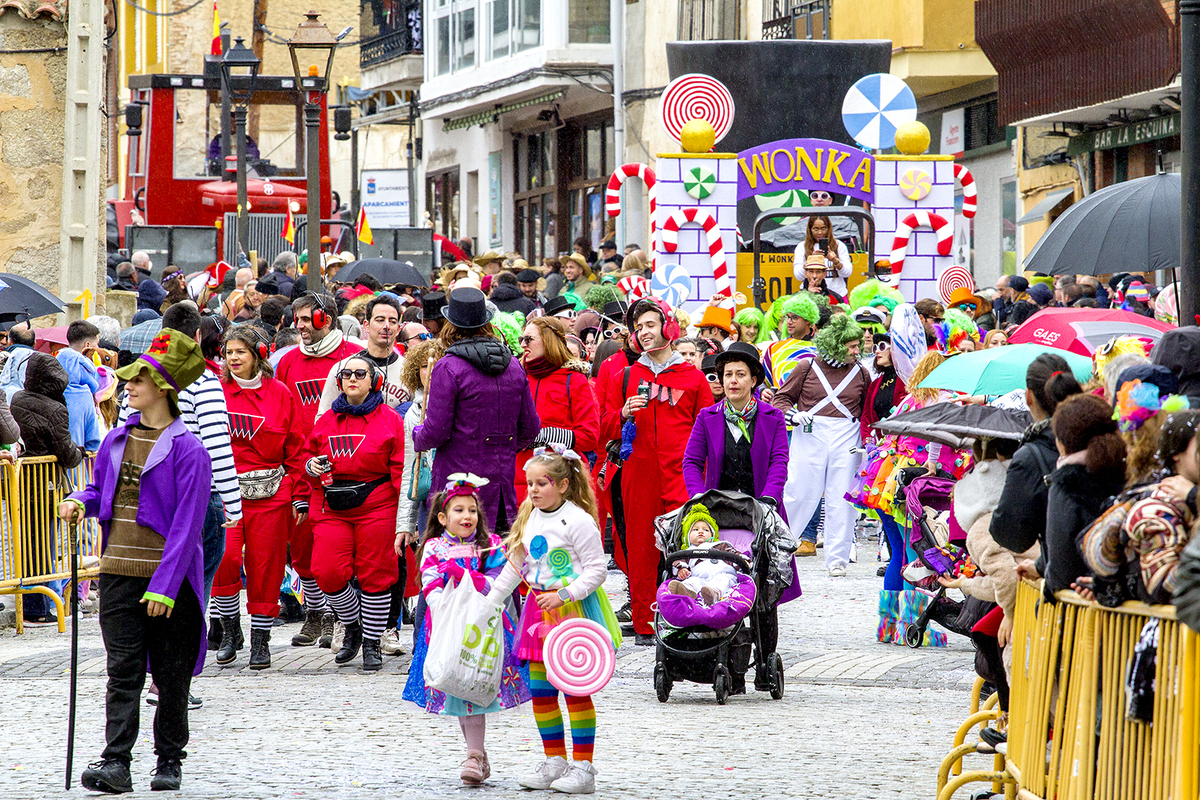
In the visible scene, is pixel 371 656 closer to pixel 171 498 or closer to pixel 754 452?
pixel 754 452

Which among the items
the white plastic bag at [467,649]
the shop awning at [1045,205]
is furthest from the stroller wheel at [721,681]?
the shop awning at [1045,205]

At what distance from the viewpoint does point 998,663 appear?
6.53 m

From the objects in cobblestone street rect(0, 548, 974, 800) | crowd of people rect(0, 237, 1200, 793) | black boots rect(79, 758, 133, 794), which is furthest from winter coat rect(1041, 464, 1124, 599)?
black boots rect(79, 758, 133, 794)

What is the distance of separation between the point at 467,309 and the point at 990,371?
259 cm

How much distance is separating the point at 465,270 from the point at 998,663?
36.6 ft

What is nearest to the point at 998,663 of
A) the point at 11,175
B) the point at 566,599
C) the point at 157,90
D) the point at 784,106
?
the point at 566,599

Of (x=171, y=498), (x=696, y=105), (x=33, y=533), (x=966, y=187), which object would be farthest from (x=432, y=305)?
(x=966, y=187)

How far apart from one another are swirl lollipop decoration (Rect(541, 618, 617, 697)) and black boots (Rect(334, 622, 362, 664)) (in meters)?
3.07

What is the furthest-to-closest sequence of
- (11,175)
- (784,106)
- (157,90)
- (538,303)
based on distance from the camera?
(157,90) < (784,106) < (538,303) < (11,175)

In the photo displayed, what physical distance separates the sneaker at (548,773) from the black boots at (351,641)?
9.67 feet

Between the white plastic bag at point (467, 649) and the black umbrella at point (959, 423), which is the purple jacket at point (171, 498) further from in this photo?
the black umbrella at point (959, 423)

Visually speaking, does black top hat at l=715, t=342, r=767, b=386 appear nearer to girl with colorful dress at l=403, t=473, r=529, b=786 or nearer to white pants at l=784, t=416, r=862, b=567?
girl with colorful dress at l=403, t=473, r=529, b=786

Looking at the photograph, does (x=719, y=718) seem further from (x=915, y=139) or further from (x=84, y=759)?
(x=915, y=139)

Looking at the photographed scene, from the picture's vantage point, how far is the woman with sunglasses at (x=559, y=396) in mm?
9664
